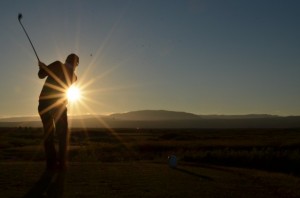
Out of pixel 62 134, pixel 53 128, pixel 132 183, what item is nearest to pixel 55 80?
pixel 53 128

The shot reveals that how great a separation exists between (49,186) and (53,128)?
2.30m

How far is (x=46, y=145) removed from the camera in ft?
38.0

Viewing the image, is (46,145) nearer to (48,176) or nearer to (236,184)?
(48,176)

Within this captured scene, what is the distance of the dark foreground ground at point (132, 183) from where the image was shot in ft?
31.0

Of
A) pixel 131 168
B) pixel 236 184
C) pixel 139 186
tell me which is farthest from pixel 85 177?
pixel 236 184

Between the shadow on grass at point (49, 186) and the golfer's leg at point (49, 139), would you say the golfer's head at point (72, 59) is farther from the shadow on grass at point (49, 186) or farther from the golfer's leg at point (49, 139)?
the shadow on grass at point (49, 186)

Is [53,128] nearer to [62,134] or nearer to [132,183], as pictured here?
[62,134]

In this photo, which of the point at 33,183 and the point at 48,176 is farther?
the point at 48,176

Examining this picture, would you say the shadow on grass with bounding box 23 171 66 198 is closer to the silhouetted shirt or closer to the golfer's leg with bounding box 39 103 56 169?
the golfer's leg with bounding box 39 103 56 169

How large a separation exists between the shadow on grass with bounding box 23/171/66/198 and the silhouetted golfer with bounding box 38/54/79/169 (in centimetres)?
54

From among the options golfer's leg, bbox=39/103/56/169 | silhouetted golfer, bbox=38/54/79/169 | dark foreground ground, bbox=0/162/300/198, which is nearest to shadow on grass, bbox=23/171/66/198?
dark foreground ground, bbox=0/162/300/198

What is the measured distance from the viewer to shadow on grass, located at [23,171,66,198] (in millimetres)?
8914

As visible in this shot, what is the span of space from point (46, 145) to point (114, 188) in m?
2.48

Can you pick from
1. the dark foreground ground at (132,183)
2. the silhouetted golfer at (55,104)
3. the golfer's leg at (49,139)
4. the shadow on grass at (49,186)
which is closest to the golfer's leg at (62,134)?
the silhouetted golfer at (55,104)
